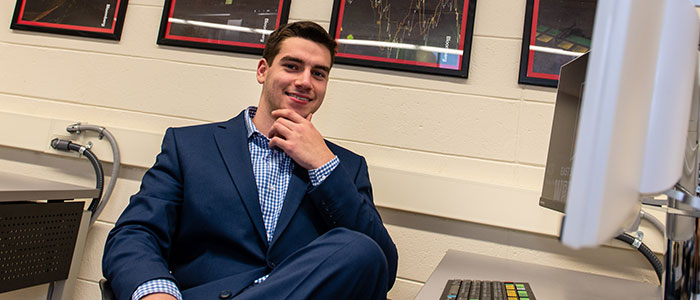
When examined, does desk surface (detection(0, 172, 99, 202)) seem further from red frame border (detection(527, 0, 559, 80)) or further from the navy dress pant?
red frame border (detection(527, 0, 559, 80))

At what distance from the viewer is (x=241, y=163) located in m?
1.21

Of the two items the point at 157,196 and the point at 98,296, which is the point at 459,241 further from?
the point at 98,296

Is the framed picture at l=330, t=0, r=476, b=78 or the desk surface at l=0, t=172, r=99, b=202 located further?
the framed picture at l=330, t=0, r=476, b=78

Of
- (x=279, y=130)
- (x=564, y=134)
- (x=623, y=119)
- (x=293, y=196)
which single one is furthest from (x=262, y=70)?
(x=623, y=119)

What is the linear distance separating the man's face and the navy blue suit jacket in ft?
0.70

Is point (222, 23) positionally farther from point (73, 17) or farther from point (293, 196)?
point (293, 196)

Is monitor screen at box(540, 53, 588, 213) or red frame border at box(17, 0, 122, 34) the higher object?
red frame border at box(17, 0, 122, 34)

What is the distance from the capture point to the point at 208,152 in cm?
122

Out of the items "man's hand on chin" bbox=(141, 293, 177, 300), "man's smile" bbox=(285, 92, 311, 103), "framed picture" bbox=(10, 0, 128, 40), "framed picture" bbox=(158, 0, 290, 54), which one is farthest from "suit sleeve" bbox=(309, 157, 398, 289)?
"framed picture" bbox=(10, 0, 128, 40)

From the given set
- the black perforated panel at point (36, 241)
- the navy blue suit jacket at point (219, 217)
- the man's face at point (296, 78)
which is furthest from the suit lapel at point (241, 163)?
the black perforated panel at point (36, 241)

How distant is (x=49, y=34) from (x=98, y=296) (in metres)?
1.20

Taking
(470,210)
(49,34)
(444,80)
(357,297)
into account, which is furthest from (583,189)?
(49,34)

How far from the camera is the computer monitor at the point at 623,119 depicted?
1.08 feet

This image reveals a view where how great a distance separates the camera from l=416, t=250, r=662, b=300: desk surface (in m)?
0.95
